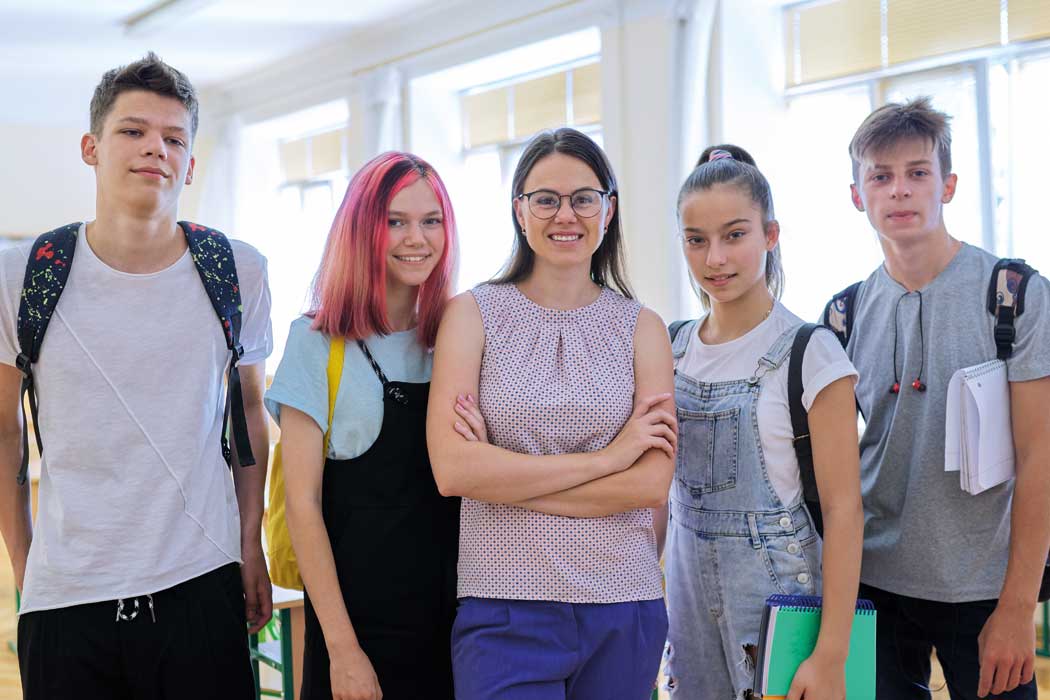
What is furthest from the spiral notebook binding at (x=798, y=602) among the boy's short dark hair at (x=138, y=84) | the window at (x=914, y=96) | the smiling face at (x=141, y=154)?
the window at (x=914, y=96)

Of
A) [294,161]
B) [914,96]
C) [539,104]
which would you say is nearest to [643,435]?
[914,96]

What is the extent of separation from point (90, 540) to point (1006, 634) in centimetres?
170

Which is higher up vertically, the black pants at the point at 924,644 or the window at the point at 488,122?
the window at the point at 488,122

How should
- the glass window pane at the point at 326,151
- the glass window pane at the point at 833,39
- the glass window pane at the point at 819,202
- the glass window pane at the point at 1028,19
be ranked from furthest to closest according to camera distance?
1. the glass window pane at the point at 326,151
2. the glass window pane at the point at 819,202
3. the glass window pane at the point at 833,39
4. the glass window pane at the point at 1028,19

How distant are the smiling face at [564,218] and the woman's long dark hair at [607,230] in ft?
0.06

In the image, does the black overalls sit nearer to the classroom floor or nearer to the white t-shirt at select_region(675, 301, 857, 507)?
the white t-shirt at select_region(675, 301, 857, 507)

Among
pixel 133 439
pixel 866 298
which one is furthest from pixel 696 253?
pixel 133 439

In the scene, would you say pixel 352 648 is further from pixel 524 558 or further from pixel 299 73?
pixel 299 73

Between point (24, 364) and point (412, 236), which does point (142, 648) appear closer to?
point (24, 364)

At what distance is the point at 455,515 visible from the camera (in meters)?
1.82

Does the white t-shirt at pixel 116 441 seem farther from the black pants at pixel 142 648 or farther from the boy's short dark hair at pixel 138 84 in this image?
the boy's short dark hair at pixel 138 84

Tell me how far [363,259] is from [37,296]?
575 mm

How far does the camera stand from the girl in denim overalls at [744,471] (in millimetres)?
1706

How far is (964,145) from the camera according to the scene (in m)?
5.20
